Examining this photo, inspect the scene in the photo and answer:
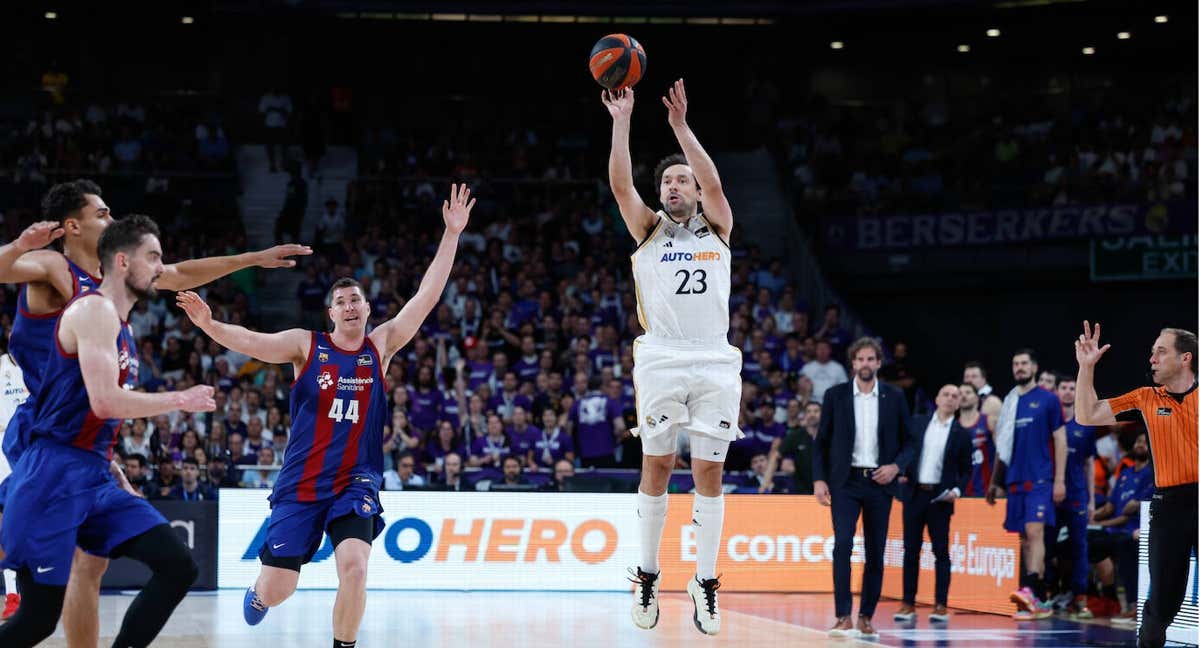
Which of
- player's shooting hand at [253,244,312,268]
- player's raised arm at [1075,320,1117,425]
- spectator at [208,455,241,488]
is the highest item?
player's shooting hand at [253,244,312,268]

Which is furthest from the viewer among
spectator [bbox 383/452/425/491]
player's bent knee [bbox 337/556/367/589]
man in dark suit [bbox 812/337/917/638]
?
spectator [bbox 383/452/425/491]

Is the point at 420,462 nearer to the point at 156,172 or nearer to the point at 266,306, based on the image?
the point at 266,306

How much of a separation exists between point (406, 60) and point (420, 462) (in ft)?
49.3

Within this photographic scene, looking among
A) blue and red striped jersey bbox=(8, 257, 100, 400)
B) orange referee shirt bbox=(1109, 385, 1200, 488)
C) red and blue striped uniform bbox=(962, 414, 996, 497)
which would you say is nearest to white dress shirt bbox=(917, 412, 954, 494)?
red and blue striped uniform bbox=(962, 414, 996, 497)

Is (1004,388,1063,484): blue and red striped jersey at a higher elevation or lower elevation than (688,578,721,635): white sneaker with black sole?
higher

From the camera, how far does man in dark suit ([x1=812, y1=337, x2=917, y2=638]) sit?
12008mm

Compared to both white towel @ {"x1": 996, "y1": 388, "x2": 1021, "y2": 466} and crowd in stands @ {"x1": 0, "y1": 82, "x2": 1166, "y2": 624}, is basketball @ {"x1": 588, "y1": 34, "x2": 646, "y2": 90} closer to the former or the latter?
white towel @ {"x1": 996, "y1": 388, "x2": 1021, "y2": 466}

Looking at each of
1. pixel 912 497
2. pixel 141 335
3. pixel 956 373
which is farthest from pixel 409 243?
pixel 912 497

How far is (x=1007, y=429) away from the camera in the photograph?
46.9 feet

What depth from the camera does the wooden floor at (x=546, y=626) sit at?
34.6ft

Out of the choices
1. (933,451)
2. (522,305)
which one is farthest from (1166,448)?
(522,305)

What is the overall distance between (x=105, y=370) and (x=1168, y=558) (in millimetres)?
6774

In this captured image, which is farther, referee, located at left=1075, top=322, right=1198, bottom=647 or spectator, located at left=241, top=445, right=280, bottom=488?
spectator, located at left=241, top=445, right=280, bottom=488

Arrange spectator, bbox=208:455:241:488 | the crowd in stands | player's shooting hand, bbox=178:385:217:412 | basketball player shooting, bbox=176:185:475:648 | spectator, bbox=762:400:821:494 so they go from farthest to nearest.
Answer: the crowd in stands
spectator, bbox=762:400:821:494
spectator, bbox=208:455:241:488
basketball player shooting, bbox=176:185:475:648
player's shooting hand, bbox=178:385:217:412
